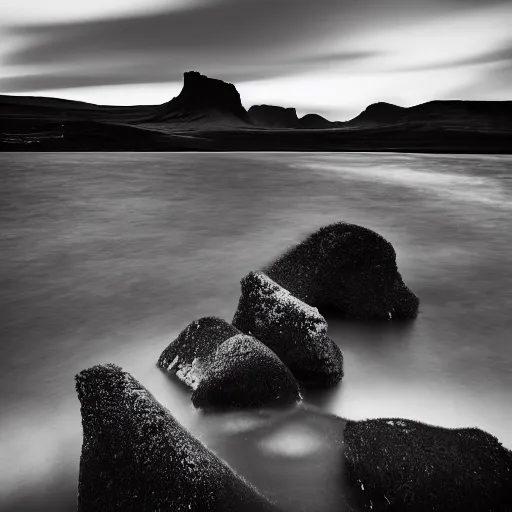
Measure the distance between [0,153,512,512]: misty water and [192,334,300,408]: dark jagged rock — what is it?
8 centimetres

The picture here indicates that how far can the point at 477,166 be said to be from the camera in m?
23.8

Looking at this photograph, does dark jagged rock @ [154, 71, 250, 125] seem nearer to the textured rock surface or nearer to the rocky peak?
the rocky peak

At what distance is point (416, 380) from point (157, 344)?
2.10 m

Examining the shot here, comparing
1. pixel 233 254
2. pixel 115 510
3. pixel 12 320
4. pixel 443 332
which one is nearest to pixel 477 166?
pixel 233 254

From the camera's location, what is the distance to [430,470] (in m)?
2.08

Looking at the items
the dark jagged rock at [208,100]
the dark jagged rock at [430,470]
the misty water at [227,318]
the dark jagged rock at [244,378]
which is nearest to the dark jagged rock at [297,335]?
the misty water at [227,318]

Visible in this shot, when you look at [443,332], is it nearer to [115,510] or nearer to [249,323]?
[249,323]

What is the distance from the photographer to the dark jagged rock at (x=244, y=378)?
281 cm

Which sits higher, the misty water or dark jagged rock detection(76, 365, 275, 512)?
dark jagged rock detection(76, 365, 275, 512)

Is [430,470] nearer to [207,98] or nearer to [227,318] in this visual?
[227,318]

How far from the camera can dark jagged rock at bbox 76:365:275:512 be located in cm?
187

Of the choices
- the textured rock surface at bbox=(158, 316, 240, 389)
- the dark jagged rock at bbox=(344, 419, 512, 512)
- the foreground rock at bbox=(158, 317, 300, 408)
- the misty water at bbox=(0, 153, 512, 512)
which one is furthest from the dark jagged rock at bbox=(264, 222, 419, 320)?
the dark jagged rock at bbox=(344, 419, 512, 512)

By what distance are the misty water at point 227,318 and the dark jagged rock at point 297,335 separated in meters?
0.16

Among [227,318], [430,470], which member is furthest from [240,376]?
[227,318]
